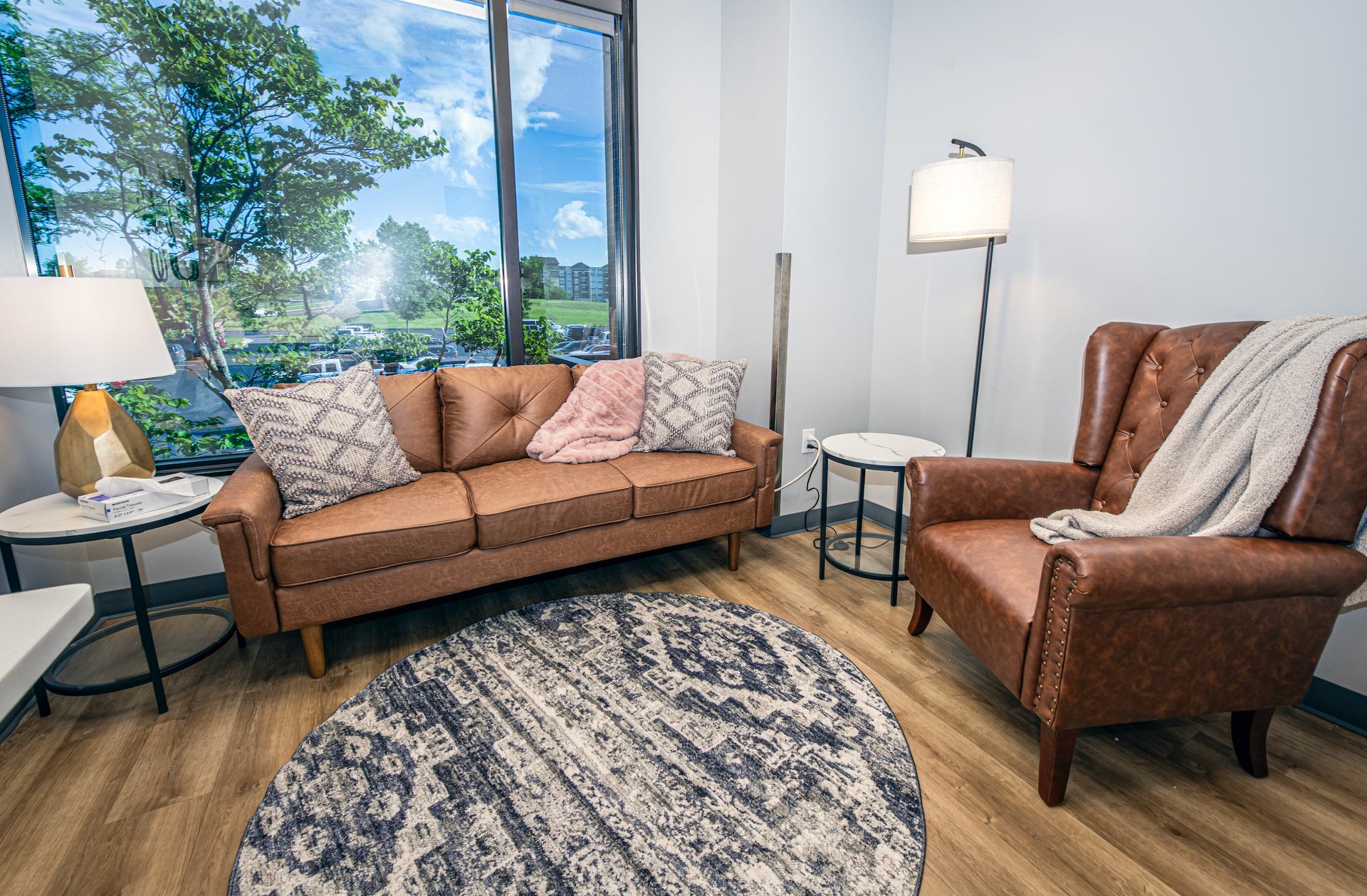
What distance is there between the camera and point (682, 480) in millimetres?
2297

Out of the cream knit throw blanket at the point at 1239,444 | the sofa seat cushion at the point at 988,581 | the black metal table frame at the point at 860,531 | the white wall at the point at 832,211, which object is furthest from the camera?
the white wall at the point at 832,211

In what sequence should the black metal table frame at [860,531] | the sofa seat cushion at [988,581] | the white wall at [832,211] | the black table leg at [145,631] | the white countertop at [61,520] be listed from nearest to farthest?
the sofa seat cushion at [988,581]
the white countertop at [61,520]
the black table leg at [145,631]
the black metal table frame at [860,531]
the white wall at [832,211]

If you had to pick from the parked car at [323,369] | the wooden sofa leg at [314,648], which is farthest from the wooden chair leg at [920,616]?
the parked car at [323,369]

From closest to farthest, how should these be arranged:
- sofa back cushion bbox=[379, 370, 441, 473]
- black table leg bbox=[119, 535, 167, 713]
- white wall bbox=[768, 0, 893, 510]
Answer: black table leg bbox=[119, 535, 167, 713] < sofa back cushion bbox=[379, 370, 441, 473] < white wall bbox=[768, 0, 893, 510]

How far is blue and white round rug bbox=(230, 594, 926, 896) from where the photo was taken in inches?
47.2

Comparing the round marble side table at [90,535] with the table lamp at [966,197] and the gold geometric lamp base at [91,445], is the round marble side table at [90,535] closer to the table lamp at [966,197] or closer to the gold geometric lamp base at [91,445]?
the gold geometric lamp base at [91,445]

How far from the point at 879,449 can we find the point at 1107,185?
46.4 inches

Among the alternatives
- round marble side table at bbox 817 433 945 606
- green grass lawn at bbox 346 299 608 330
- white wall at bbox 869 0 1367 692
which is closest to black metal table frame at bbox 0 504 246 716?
green grass lawn at bbox 346 299 608 330

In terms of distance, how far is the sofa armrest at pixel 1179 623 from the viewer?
3.93 ft

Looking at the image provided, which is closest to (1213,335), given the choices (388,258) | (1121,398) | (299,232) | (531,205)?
(1121,398)

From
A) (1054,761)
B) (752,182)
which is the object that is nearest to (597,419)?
(752,182)

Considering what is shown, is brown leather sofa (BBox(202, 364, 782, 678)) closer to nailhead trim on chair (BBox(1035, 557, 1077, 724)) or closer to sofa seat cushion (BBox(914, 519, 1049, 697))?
sofa seat cushion (BBox(914, 519, 1049, 697))

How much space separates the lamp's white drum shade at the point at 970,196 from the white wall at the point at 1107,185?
0.35 metres

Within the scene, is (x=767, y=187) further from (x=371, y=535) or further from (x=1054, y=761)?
(x=1054, y=761)
